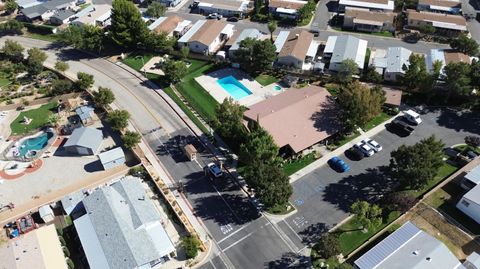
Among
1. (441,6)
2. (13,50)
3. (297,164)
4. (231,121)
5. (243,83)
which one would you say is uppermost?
(441,6)

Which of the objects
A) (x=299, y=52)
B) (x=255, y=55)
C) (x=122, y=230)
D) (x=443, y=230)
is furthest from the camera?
(x=299, y=52)

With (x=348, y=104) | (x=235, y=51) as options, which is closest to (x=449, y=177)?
(x=348, y=104)

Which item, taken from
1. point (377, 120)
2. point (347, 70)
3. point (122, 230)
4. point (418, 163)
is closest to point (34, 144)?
point (122, 230)

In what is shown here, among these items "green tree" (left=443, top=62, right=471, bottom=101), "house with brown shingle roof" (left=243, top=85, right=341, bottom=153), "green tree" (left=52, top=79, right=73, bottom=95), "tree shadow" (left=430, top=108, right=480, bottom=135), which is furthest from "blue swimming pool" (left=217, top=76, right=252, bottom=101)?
"green tree" (left=443, top=62, right=471, bottom=101)

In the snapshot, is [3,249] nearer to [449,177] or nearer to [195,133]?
[195,133]

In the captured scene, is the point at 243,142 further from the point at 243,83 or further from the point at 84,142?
the point at 84,142

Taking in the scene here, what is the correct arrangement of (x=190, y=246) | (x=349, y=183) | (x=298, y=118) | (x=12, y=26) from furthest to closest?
(x=12, y=26), (x=298, y=118), (x=349, y=183), (x=190, y=246)
